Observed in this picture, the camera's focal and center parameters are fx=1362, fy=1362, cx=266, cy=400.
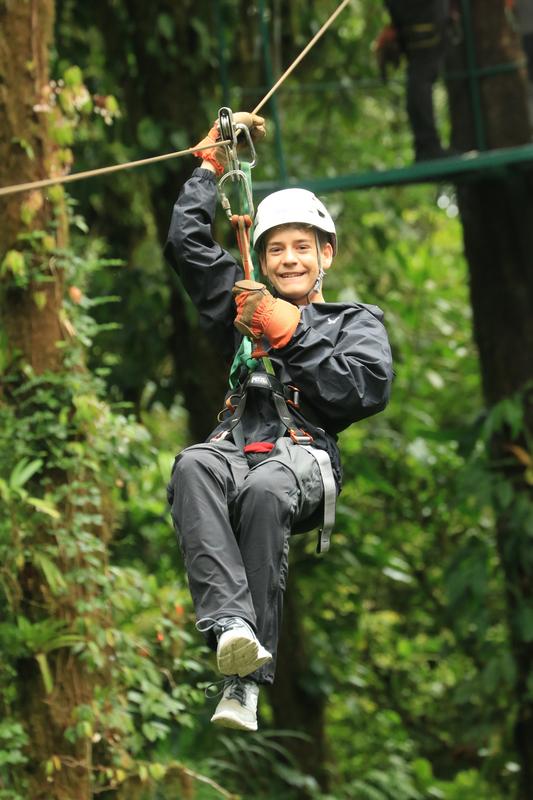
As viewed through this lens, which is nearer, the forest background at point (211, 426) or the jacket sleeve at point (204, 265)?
the jacket sleeve at point (204, 265)

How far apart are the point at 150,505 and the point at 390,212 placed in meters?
2.50

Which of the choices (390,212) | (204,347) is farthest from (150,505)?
(390,212)

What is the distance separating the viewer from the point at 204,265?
12.9ft

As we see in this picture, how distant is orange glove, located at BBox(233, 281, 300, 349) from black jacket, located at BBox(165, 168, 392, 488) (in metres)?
0.05

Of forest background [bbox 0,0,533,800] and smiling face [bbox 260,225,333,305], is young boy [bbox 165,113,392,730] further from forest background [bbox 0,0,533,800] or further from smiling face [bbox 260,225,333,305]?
forest background [bbox 0,0,533,800]

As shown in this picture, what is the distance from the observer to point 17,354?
201 inches

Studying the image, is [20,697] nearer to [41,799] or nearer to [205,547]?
[41,799]

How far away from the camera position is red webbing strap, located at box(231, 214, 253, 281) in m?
3.75

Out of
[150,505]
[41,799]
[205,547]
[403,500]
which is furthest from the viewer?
[403,500]

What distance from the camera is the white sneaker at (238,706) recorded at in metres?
3.36

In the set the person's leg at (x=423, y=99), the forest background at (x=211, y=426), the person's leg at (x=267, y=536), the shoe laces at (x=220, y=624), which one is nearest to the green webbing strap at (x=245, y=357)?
the person's leg at (x=267, y=536)

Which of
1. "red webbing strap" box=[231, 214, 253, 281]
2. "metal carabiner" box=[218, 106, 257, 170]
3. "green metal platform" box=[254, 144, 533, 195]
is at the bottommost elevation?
"red webbing strap" box=[231, 214, 253, 281]

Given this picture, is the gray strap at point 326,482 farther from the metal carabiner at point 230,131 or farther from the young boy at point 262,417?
the metal carabiner at point 230,131

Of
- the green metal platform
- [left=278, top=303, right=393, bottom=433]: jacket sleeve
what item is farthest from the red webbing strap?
the green metal platform
